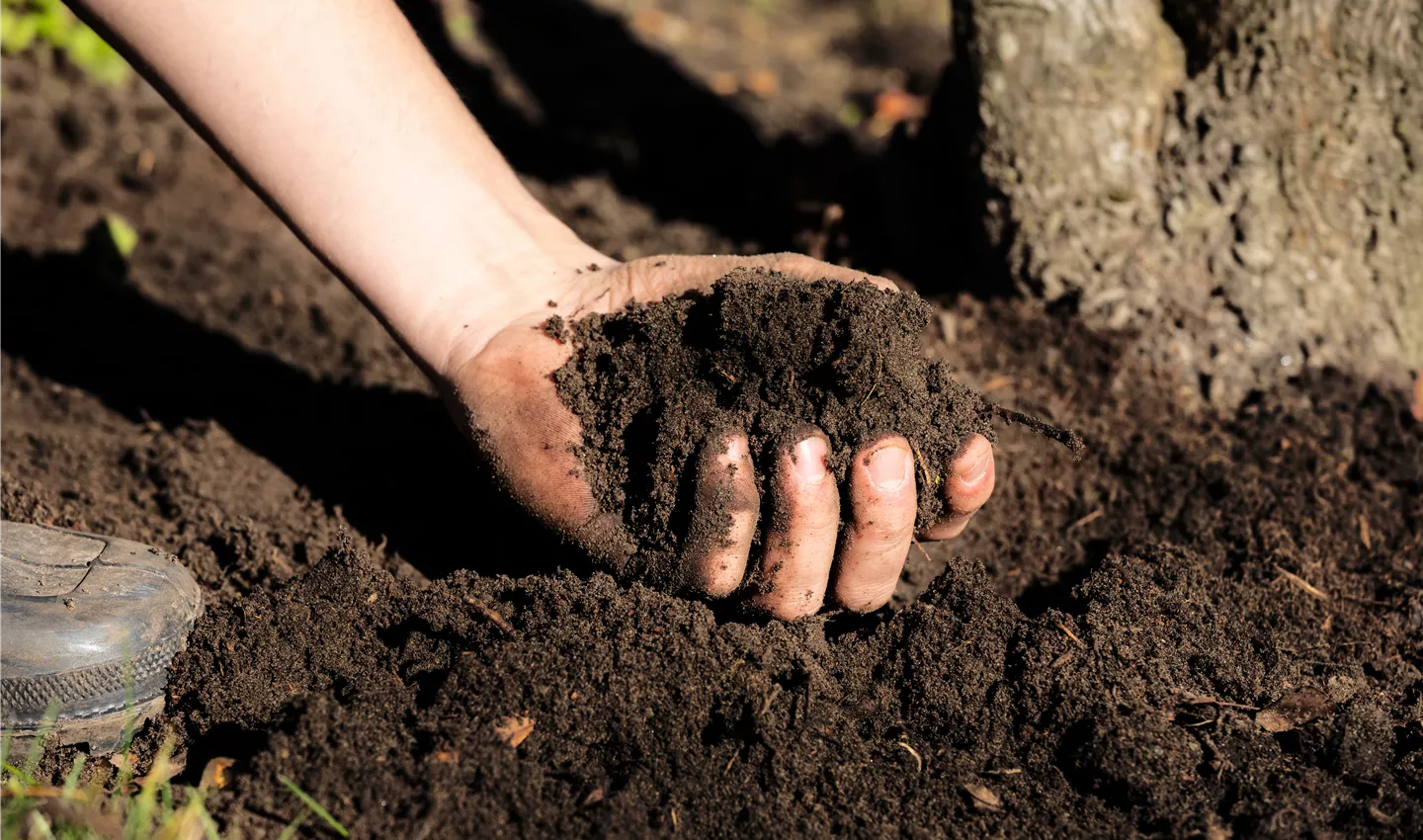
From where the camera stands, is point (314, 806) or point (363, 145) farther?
point (363, 145)

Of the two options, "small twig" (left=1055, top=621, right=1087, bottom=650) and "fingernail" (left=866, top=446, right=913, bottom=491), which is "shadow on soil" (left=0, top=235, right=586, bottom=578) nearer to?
"fingernail" (left=866, top=446, right=913, bottom=491)

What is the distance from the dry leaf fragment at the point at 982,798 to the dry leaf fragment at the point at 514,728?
0.70 meters

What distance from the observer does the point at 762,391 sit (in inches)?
73.8

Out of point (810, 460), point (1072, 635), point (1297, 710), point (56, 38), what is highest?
point (56, 38)

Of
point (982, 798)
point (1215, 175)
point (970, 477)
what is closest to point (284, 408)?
point (970, 477)

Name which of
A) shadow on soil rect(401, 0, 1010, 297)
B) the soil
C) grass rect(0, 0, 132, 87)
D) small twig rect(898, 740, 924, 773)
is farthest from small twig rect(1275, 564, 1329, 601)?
grass rect(0, 0, 132, 87)

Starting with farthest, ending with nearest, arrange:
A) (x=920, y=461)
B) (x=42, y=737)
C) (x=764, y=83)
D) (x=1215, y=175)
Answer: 1. (x=764, y=83)
2. (x=1215, y=175)
3. (x=920, y=461)
4. (x=42, y=737)

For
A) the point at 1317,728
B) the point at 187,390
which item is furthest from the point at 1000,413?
the point at 187,390

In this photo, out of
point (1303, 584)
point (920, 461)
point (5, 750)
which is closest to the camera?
point (5, 750)

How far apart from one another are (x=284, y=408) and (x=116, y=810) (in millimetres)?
1439

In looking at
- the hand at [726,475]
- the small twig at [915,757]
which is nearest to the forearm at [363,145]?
the hand at [726,475]

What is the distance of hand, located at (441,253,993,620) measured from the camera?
5.87 feet

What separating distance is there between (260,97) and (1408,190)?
2740mm

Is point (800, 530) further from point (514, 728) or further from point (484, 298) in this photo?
point (484, 298)
